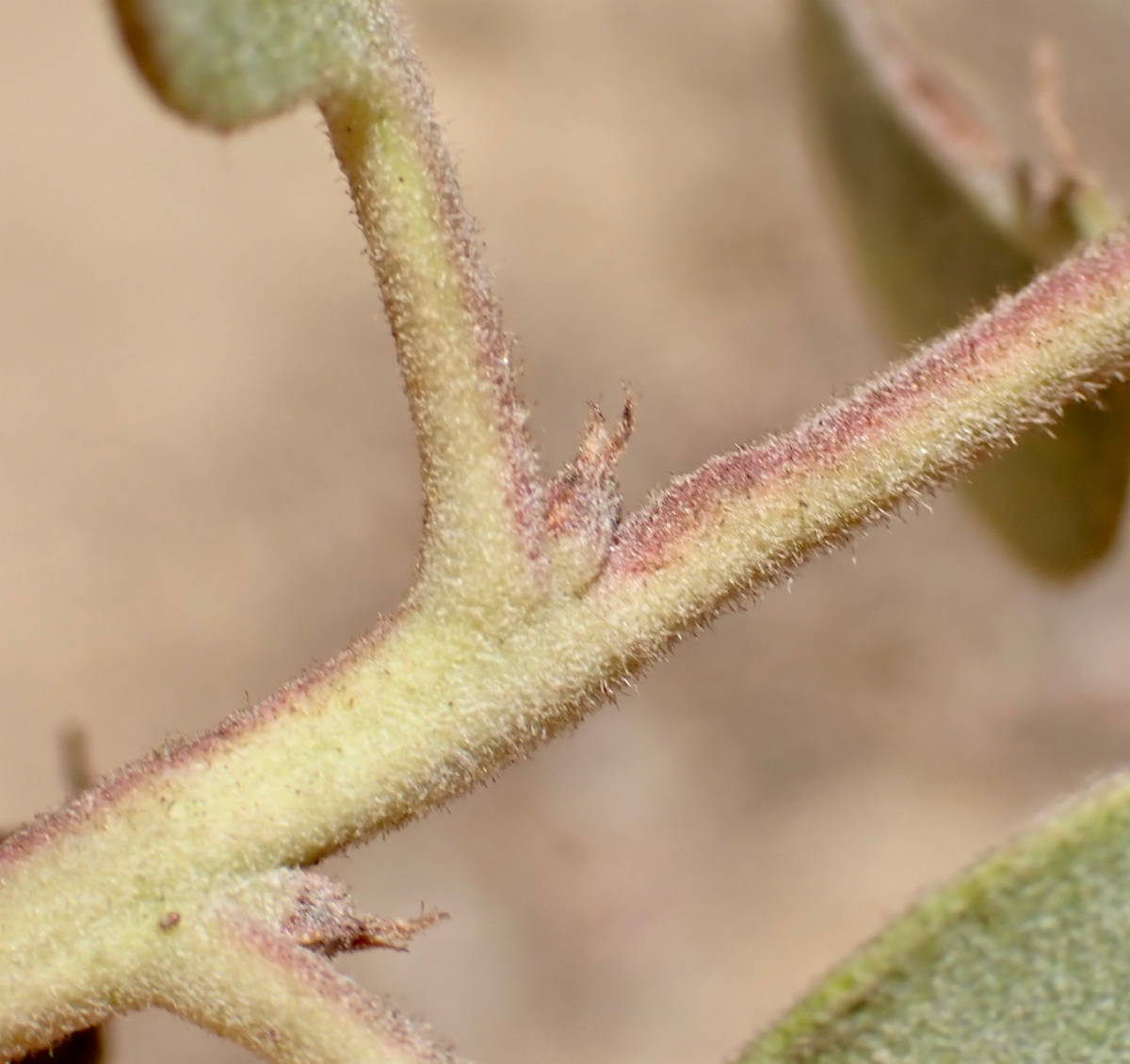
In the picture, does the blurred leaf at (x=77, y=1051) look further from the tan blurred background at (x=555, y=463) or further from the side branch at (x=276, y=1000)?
the tan blurred background at (x=555, y=463)

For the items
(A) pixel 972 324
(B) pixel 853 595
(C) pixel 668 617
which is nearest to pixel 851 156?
(A) pixel 972 324

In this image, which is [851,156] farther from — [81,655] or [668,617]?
[81,655]

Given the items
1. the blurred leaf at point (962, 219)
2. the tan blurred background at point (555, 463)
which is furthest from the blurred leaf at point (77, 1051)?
the tan blurred background at point (555, 463)

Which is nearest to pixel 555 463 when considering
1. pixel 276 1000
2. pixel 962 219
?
pixel 962 219

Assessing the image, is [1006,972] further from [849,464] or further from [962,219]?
[962,219]

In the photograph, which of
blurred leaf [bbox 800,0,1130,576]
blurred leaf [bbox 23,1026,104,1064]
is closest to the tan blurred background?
blurred leaf [bbox 800,0,1130,576]
